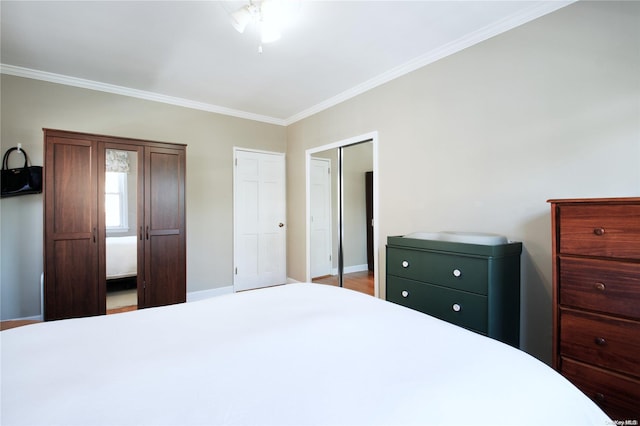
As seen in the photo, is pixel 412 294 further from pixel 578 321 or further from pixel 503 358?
pixel 503 358

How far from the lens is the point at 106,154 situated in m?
3.00

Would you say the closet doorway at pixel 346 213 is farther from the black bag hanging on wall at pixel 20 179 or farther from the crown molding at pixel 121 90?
the black bag hanging on wall at pixel 20 179

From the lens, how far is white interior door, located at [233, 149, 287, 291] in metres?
4.41

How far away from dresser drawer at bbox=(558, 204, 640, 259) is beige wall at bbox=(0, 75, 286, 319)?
12.4ft

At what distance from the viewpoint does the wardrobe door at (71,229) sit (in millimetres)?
2734

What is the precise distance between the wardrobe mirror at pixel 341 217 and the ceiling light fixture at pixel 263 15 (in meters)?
1.77

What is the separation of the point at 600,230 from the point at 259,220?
12.7 ft

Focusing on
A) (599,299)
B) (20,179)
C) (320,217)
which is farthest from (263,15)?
(20,179)

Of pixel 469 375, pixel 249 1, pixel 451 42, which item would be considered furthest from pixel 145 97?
pixel 469 375

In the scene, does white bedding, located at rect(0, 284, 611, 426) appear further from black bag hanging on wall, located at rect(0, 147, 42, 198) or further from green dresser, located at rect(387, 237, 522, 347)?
black bag hanging on wall, located at rect(0, 147, 42, 198)

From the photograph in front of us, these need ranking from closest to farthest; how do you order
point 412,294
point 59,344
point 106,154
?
1. point 59,344
2. point 412,294
3. point 106,154

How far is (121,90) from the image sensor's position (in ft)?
11.5

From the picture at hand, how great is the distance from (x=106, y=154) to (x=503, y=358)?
358 cm

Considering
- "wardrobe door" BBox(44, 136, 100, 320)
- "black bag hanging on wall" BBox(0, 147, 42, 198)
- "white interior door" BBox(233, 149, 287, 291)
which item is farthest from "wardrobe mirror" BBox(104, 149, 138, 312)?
"white interior door" BBox(233, 149, 287, 291)
